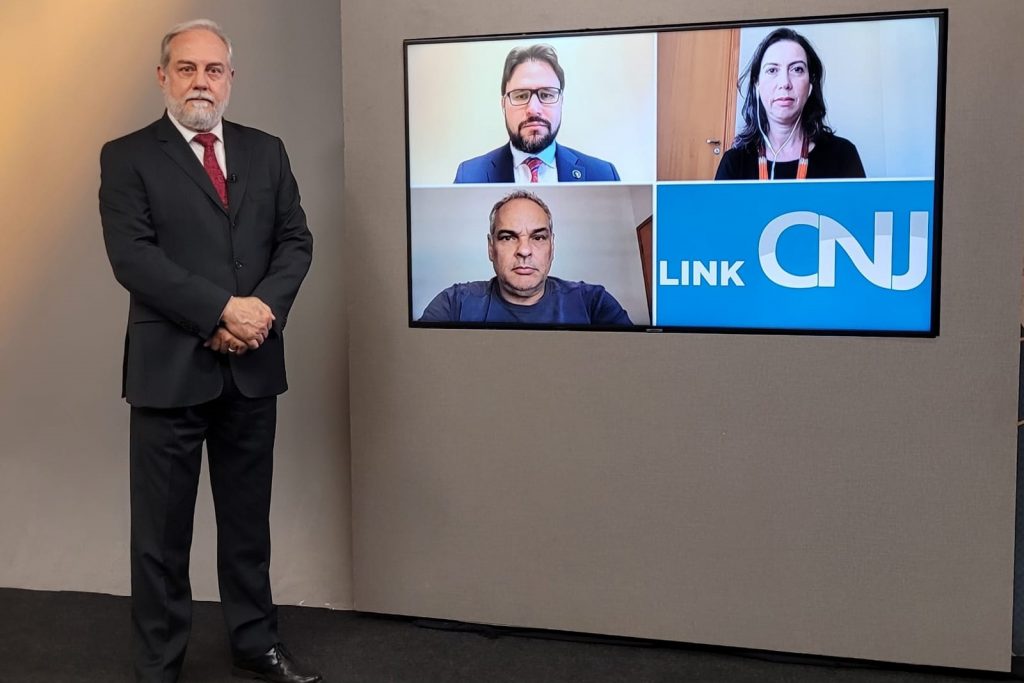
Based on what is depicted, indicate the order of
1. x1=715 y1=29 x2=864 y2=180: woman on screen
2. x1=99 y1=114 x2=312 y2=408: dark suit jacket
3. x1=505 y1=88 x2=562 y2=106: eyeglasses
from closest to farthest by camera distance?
x1=99 y1=114 x2=312 y2=408: dark suit jacket
x1=715 y1=29 x2=864 y2=180: woman on screen
x1=505 y1=88 x2=562 y2=106: eyeglasses

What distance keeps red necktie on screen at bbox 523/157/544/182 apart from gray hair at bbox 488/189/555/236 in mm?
45

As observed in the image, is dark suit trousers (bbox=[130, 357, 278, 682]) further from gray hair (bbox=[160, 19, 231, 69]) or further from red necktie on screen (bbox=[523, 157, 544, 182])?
red necktie on screen (bbox=[523, 157, 544, 182])

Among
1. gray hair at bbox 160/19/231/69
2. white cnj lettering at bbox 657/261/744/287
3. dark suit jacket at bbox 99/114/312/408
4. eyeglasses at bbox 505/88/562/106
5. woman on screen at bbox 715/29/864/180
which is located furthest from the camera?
eyeglasses at bbox 505/88/562/106

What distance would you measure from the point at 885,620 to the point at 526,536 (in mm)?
1070

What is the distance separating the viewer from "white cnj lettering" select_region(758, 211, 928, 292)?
9.73ft

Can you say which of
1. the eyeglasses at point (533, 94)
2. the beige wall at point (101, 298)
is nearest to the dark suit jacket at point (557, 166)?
the eyeglasses at point (533, 94)

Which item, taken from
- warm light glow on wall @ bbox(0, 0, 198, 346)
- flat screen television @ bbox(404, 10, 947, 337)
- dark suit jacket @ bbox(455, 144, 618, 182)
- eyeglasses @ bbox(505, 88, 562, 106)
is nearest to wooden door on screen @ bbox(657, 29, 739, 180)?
flat screen television @ bbox(404, 10, 947, 337)

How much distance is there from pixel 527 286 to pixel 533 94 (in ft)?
1.87

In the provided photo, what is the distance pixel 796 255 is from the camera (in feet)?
10.0

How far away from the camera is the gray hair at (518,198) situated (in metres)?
3.25

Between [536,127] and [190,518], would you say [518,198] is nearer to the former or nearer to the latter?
[536,127]

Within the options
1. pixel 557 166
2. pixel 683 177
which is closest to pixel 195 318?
pixel 557 166

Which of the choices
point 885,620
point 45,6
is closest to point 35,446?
point 45,6

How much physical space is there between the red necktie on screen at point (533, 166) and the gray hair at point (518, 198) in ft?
0.15
